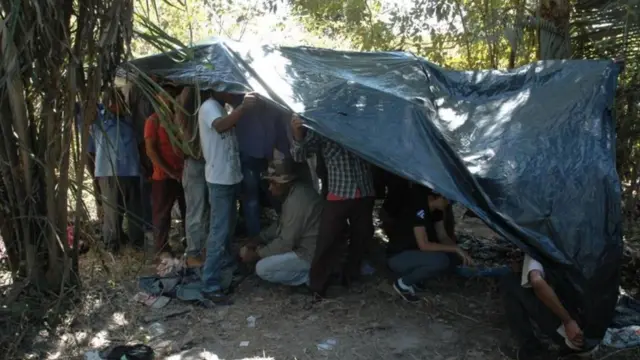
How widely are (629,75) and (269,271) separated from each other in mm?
3131

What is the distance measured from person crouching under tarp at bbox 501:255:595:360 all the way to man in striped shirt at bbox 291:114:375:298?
119cm

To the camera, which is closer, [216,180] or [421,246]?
[421,246]

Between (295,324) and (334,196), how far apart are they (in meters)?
0.94

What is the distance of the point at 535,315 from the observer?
3.61 metres

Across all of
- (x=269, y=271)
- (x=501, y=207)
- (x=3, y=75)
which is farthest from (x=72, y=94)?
(x=501, y=207)

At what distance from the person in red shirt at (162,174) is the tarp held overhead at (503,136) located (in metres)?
0.48

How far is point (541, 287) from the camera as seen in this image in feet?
11.1

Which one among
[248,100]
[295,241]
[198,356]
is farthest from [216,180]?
[198,356]

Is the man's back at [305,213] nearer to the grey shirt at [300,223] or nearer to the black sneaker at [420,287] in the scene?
the grey shirt at [300,223]

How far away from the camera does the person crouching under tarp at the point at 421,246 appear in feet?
14.5

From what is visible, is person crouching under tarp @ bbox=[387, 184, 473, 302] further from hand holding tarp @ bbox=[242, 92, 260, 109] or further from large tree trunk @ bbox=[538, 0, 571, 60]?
large tree trunk @ bbox=[538, 0, 571, 60]

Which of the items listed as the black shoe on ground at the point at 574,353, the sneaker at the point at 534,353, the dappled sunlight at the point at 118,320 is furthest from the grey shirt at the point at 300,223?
the black shoe on ground at the point at 574,353

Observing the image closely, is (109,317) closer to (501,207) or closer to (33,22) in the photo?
(33,22)

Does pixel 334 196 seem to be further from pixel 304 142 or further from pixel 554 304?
pixel 554 304
